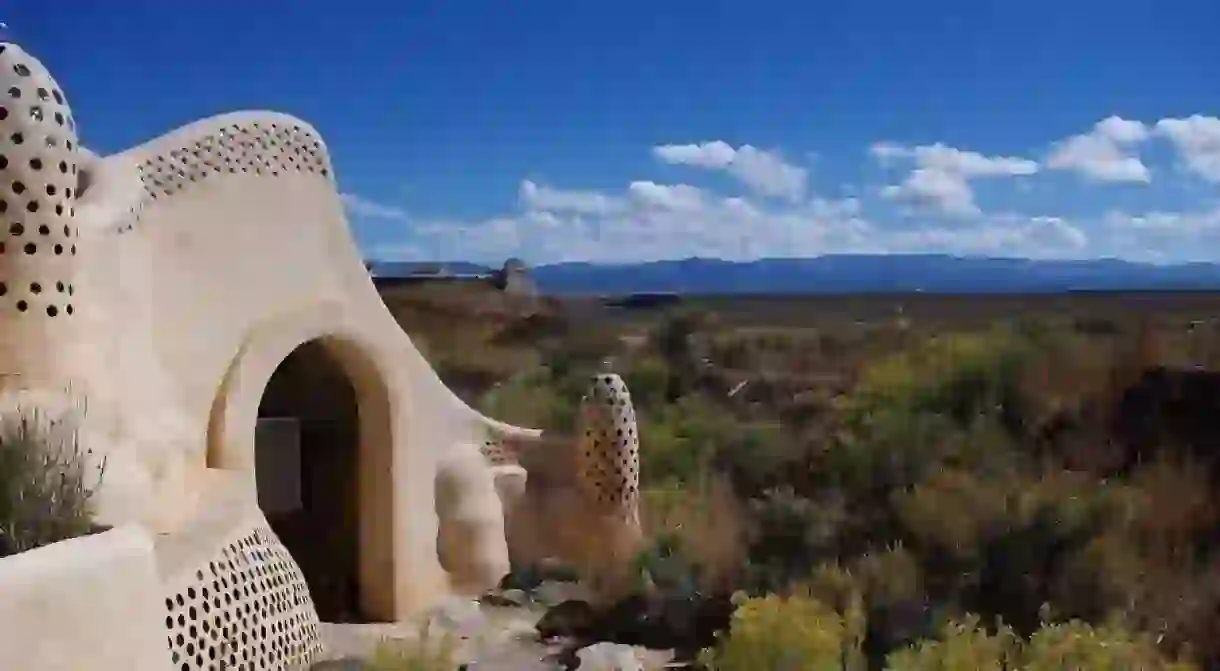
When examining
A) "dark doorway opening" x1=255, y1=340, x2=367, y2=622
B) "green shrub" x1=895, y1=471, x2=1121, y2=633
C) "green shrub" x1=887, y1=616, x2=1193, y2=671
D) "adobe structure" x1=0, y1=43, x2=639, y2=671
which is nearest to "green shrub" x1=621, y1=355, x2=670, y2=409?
"adobe structure" x1=0, y1=43, x2=639, y2=671

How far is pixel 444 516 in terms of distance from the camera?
11.8 metres

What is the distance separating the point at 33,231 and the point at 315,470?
224 inches

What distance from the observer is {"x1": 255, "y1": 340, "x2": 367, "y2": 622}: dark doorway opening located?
463 inches

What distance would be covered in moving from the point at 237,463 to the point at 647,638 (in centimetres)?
350

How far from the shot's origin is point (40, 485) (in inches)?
239

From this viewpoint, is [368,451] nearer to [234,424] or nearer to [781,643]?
[234,424]

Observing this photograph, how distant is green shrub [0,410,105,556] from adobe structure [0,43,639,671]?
0.22 meters

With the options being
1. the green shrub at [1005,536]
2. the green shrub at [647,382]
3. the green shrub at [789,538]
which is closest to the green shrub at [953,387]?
the green shrub at [789,538]

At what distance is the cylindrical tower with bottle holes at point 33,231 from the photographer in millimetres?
6918

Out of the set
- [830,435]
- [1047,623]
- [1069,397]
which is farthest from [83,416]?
[1069,397]

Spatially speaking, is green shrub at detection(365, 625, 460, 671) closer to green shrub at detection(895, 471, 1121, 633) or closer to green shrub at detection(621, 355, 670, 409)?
green shrub at detection(895, 471, 1121, 633)

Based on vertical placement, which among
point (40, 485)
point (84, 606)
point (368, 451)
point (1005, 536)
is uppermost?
point (40, 485)

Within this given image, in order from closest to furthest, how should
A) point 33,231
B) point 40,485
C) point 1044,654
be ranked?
point 40,485, point 33,231, point 1044,654

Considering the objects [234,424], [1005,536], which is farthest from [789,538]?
[234,424]
